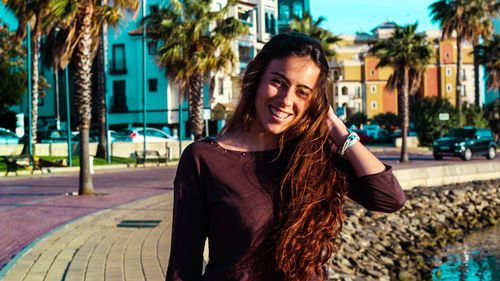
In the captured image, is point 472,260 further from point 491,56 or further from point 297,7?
point 297,7

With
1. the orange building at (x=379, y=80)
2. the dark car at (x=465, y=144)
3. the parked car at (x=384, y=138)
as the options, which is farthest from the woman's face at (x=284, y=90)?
the orange building at (x=379, y=80)

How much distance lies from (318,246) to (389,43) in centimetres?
3311

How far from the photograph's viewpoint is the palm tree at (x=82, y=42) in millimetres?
15414

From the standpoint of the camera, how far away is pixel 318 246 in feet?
7.25

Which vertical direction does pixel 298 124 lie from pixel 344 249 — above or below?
above

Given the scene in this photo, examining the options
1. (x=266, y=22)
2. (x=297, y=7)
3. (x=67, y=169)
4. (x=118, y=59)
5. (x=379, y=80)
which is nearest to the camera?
(x=67, y=169)

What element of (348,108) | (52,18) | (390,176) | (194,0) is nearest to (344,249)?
(52,18)

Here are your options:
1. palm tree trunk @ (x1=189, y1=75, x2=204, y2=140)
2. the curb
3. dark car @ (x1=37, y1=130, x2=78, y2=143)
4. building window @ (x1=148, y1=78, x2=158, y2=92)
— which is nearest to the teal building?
building window @ (x1=148, y1=78, x2=158, y2=92)

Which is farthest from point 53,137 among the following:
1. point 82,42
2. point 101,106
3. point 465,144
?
point 82,42

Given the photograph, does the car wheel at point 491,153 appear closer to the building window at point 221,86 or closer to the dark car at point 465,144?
the dark car at point 465,144

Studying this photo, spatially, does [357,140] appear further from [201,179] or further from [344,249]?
[344,249]

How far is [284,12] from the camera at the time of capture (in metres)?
71.4

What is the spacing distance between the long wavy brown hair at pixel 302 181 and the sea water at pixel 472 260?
1064 centimetres

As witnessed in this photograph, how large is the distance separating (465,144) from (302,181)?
3158cm
